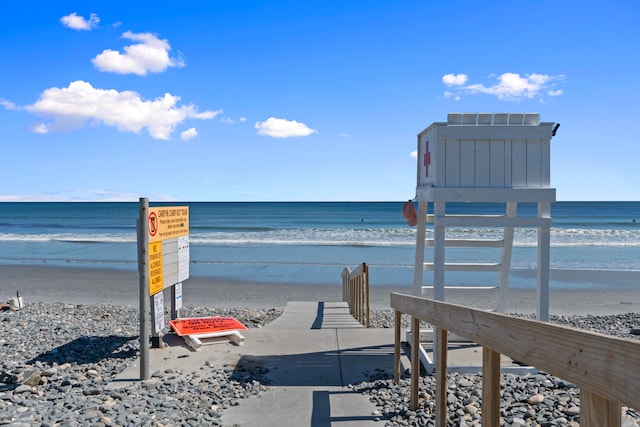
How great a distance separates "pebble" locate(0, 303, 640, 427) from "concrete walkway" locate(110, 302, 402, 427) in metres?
0.15

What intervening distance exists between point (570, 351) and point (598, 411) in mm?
227

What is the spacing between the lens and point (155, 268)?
6469 millimetres

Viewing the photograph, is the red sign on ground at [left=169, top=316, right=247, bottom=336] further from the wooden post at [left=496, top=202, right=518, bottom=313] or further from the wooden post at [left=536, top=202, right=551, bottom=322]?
the wooden post at [left=536, top=202, right=551, bottom=322]

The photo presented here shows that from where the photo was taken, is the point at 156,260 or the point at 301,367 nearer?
the point at 301,367

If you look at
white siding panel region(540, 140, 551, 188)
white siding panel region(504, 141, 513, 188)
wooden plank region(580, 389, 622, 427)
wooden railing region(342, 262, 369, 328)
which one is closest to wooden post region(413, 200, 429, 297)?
white siding panel region(504, 141, 513, 188)

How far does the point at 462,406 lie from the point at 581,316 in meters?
8.19

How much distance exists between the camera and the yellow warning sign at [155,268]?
20.7 feet

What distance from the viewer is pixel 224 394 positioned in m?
5.09

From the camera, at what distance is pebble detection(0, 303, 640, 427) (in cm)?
438

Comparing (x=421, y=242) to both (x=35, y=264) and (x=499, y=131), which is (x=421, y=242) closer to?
(x=499, y=131)

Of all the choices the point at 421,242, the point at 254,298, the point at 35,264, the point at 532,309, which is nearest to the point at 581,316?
the point at 532,309

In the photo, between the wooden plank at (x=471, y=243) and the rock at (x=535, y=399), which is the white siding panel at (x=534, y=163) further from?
the rock at (x=535, y=399)

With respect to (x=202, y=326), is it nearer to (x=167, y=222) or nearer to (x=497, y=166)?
(x=167, y=222)

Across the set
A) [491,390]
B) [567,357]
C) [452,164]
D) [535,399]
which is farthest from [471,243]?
[567,357]
